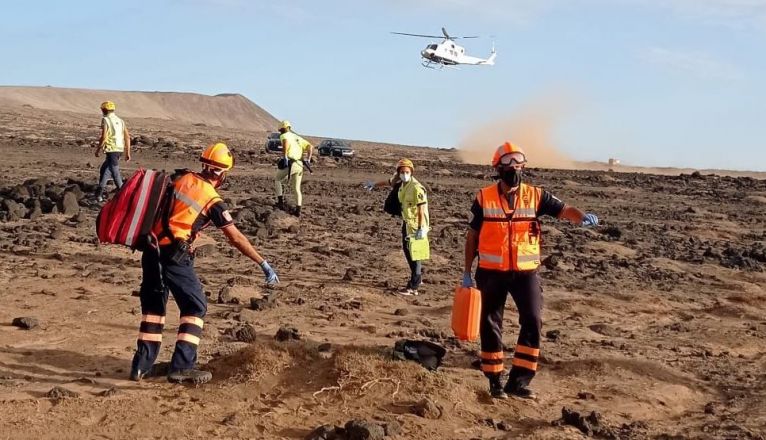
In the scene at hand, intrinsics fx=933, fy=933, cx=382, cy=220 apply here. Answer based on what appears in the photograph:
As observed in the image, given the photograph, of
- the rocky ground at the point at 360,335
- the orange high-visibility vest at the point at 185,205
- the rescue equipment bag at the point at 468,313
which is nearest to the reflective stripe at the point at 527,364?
the rocky ground at the point at 360,335

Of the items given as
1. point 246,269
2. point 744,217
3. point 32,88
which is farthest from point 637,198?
point 32,88

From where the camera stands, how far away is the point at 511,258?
663cm

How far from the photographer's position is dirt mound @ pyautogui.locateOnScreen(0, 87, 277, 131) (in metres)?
104

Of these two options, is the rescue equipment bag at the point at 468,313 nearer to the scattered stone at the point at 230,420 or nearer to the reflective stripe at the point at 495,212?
the reflective stripe at the point at 495,212

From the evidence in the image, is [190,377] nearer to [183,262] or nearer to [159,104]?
[183,262]

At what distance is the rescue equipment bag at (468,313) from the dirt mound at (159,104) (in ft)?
295

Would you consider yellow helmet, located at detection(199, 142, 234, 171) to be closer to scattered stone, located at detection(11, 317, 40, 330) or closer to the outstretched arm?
the outstretched arm

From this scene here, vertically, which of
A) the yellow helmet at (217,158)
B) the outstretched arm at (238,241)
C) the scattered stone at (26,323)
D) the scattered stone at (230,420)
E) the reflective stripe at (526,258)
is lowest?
the scattered stone at (26,323)

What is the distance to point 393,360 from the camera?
675cm

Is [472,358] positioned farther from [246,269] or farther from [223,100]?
[223,100]

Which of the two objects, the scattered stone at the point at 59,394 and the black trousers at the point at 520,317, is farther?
the black trousers at the point at 520,317

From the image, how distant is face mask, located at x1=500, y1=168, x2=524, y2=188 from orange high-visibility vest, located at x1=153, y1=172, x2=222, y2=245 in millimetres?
2078

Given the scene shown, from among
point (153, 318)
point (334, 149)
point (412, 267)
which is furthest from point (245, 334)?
point (334, 149)

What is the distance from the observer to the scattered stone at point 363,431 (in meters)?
5.51
